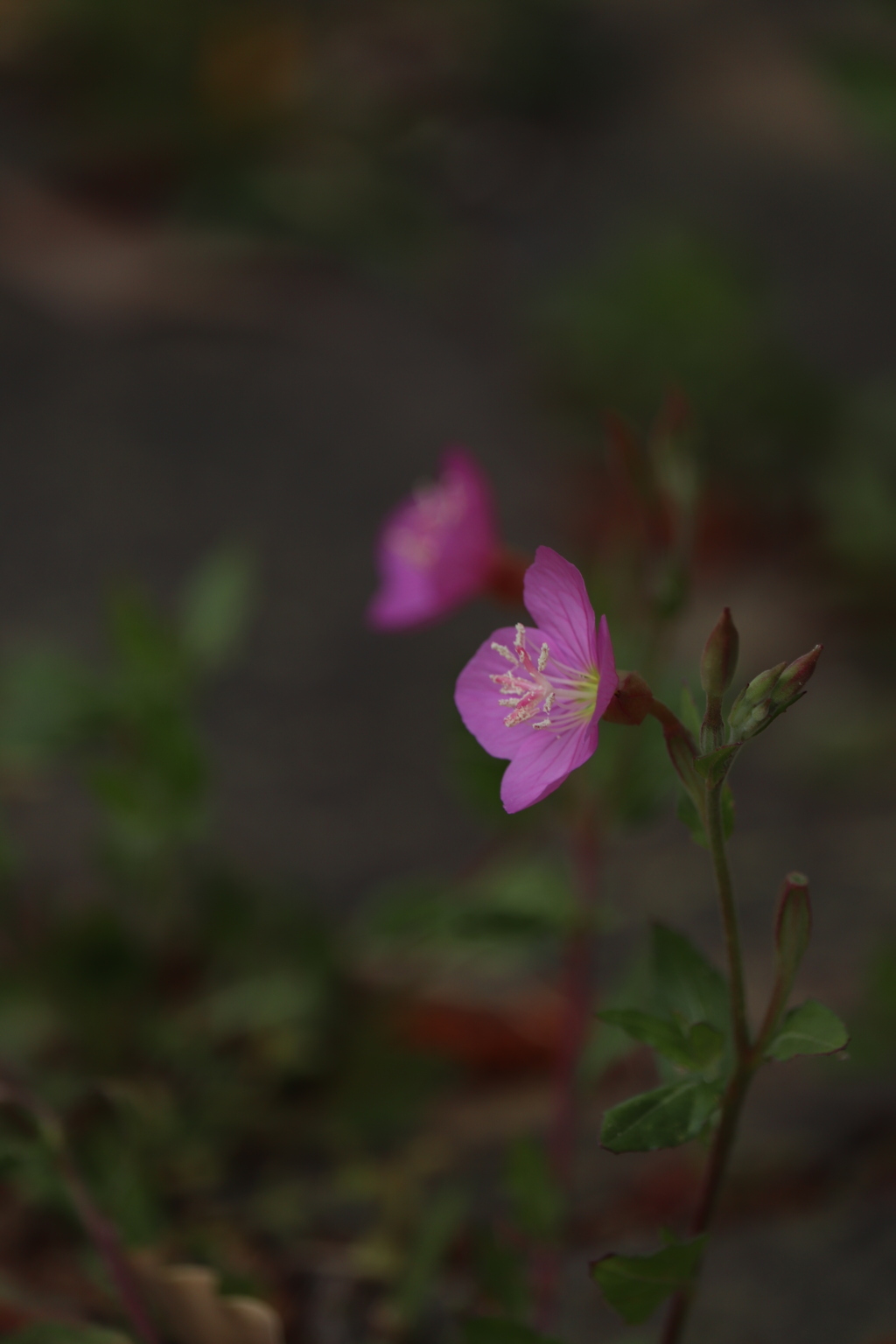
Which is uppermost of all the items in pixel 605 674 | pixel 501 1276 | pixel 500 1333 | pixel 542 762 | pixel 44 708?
pixel 605 674

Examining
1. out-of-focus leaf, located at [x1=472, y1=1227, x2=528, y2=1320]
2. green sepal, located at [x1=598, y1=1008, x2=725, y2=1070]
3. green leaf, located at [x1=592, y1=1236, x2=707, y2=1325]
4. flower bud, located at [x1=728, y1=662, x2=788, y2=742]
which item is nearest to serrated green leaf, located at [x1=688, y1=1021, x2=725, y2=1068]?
green sepal, located at [x1=598, y1=1008, x2=725, y2=1070]

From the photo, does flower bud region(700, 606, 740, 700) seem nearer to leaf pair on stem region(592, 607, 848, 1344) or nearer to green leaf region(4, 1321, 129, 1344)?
leaf pair on stem region(592, 607, 848, 1344)

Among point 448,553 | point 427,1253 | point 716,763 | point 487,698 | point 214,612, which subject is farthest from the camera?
point 214,612

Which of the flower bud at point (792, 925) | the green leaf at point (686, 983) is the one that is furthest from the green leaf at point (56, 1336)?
the flower bud at point (792, 925)

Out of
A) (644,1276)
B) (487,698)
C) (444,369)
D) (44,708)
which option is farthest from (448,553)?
(444,369)

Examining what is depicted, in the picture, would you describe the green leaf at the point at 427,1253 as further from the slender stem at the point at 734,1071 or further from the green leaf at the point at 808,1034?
the green leaf at the point at 808,1034

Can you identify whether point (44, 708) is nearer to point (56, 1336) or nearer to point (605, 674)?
point (56, 1336)

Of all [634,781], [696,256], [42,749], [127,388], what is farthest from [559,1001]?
[696,256]

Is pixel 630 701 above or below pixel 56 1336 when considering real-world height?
above
